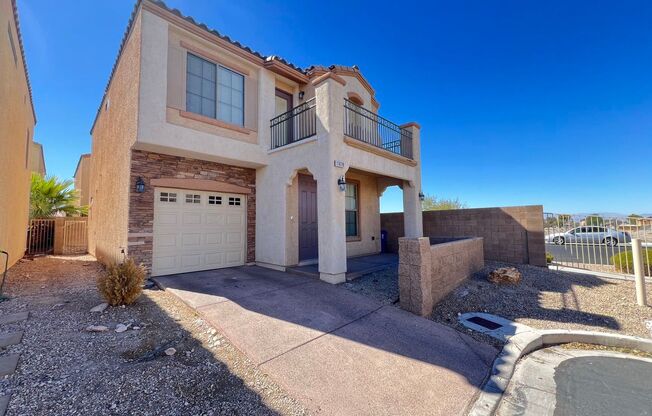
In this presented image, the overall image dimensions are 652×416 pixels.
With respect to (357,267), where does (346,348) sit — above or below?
below

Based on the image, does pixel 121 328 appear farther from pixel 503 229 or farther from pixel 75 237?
pixel 75 237

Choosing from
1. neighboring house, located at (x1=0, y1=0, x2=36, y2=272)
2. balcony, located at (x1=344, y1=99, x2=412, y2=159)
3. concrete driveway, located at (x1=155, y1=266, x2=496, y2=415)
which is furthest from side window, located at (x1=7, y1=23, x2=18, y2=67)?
balcony, located at (x1=344, y1=99, x2=412, y2=159)

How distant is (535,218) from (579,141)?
1434 cm

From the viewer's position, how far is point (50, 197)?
1445cm

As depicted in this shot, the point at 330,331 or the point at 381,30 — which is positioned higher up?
the point at 381,30

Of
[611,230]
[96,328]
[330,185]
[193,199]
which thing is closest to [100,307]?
[96,328]

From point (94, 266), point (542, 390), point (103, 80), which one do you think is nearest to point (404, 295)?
point (542, 390)

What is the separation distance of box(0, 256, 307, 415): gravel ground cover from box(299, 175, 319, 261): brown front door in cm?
444

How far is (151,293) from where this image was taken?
19.9ft

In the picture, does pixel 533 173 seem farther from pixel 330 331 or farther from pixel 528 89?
pixel 330 331

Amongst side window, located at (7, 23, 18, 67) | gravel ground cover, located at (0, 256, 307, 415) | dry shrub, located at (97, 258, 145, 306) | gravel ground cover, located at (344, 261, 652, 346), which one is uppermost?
side window, located at (7, 23, 18, 67)

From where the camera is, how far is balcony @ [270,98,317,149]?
863cm

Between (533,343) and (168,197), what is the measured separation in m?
8.92

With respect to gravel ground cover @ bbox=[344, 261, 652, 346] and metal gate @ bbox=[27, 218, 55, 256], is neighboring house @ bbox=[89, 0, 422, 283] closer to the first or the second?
gravel ground cover @ bbox=[344, 261, 652, 346]
